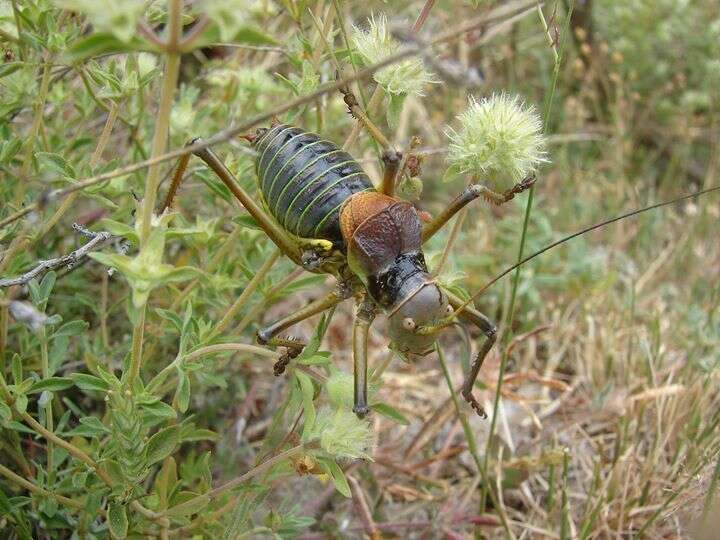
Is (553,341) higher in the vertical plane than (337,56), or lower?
lower

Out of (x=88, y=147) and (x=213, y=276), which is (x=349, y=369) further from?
(x=88, y=147)

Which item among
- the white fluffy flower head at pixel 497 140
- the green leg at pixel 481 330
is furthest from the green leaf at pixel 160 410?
the white fluffy flower head at pixel 497 140

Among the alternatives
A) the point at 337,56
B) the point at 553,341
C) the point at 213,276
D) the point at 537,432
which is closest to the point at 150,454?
the point at 213,276

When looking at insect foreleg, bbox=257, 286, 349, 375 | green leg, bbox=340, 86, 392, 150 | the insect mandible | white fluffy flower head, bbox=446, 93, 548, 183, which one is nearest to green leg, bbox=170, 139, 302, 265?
the insect mandible

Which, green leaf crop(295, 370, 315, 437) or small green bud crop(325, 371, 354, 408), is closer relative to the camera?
green leaf crop(295, 370, 315, 437)

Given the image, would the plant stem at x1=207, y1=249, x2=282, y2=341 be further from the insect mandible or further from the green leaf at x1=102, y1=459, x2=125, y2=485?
the green leaf at x1=102, y1=459, x2=125, y2=485

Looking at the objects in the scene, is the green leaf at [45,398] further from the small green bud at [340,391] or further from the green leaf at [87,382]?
the small green bud at [340,391]
